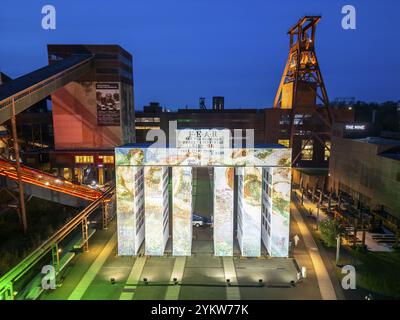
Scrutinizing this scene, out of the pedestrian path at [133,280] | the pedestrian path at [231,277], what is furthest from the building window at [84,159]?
the pedestrian path at [231,277]

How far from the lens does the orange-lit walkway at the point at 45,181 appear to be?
31.2 m

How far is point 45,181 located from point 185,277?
21913mm

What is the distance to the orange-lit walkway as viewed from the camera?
31234 mm

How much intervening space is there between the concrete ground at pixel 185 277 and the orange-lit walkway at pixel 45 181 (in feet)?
34.0

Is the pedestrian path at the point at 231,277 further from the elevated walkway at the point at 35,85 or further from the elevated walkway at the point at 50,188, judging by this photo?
the elevated walkway at the point at 35,85

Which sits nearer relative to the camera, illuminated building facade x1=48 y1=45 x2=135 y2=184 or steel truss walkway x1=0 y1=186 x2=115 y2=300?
steel truss walkway x1=0 y1=186 x2=115 y2=300

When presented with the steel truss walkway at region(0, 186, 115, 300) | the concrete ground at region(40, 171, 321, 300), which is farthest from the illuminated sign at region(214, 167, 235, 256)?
the steel truss walkway at region(0, 186, 115, 300)

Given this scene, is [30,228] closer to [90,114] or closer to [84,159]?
[84,159]

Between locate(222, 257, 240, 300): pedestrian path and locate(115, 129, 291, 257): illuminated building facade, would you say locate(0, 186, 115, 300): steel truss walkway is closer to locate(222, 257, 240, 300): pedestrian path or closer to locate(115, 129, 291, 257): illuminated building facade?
locate(115, 129, 291, 257): illuminated building facade

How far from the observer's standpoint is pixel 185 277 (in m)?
21.7

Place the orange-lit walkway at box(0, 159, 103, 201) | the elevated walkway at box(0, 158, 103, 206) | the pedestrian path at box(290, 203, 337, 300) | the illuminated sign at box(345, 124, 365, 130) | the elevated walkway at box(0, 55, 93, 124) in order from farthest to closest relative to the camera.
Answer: the illuminated sign at box(345, 124, 365, 130) < the elevated walkway at box(0, 158, 103, 206) < the orange-lit walkway at box(0, 159, 103, 201) < the elevated walkway at box(0, 55, 93, 124) < the pedestrian path at box(290, 203, 337, 300)

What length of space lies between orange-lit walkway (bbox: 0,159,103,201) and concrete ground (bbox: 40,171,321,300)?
10.3 metres

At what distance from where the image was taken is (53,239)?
69.2ft

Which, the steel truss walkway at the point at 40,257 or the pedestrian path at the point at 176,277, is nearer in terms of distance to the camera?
the steel truss walkway at the point at 40,257
